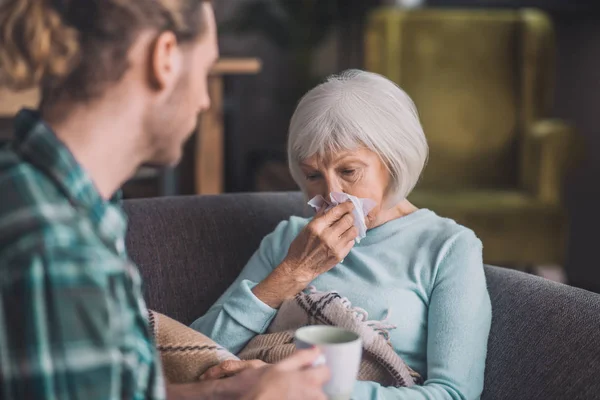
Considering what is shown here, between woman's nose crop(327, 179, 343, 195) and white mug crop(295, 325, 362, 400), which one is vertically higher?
woman's nose crop(327, 179, 343, 195)

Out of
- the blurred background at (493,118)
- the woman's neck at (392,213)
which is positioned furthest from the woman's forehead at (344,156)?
the blurred background at (493,118)

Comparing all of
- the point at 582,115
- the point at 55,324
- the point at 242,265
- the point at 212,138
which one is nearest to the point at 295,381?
the point at 55,324

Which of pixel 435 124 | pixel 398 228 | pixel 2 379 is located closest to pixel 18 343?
pixel 2 379

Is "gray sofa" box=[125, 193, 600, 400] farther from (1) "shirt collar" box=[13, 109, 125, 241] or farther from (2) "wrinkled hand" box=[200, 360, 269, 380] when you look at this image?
(1) "shirt collar" box=[13, 109, 125, 241]

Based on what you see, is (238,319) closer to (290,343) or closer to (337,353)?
(290,343)

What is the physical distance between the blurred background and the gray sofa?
2.98ft

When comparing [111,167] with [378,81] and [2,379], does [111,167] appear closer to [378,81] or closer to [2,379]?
[2,379]

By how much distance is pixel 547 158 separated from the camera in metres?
3.30

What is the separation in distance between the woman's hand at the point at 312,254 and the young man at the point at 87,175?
1.60ft

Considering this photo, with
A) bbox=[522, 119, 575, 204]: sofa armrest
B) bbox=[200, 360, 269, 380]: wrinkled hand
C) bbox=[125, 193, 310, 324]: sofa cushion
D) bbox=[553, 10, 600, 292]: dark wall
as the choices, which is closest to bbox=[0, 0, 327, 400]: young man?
bbox=[200, 360, 269, 380]: wrinkled hand

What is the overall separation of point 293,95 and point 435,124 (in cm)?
135

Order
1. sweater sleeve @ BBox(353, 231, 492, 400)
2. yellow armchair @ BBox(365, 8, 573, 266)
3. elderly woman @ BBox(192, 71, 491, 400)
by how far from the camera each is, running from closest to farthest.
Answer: sweater sleeve @ BBox(353, 231, 492, 400), elderly woman @ BBox(192, 71, 491, 400), yellow armchair @ BBox(365, 8, 573, 266)

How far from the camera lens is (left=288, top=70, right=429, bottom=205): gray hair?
4.71ft

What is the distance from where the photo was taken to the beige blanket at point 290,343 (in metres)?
1.27
